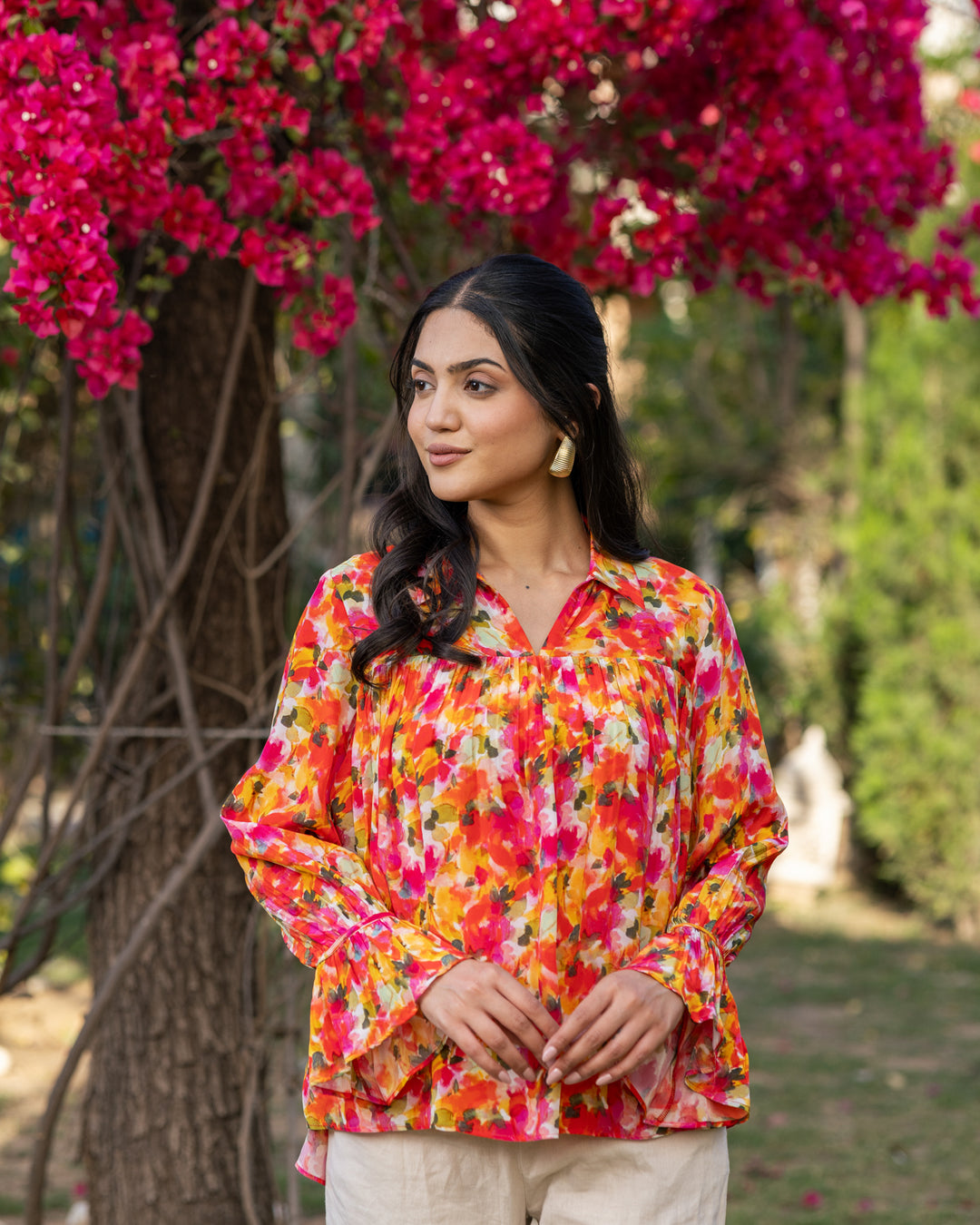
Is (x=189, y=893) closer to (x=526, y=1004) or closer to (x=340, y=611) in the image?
(x=340, y=611)

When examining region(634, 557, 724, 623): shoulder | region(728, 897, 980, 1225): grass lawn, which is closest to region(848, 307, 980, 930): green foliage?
region(728, 897, 980, 1225): grass lawn

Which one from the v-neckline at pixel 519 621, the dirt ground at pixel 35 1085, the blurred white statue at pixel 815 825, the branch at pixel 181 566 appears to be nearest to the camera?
the v-neckline at pixel 519 621

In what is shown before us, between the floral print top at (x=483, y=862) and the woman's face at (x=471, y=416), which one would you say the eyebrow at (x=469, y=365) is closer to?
the woman's face at (x=471, y=416)

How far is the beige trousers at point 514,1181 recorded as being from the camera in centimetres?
155

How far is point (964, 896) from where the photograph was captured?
6.79 meters

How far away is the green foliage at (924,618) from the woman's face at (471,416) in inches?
217

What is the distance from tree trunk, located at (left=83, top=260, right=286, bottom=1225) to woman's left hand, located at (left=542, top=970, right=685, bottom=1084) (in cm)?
143

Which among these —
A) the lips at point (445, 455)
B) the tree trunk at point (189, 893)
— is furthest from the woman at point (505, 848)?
Answer: the tree trunk at point (189, 893)

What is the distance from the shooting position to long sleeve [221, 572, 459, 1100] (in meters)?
1.51

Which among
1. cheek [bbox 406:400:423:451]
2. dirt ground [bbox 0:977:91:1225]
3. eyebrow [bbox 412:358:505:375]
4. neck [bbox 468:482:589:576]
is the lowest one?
dirt ground [bbox 0:977:91:1225]

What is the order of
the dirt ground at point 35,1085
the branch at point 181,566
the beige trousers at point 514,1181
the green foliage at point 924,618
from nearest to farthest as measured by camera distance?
the beige trousers at point 514,1181
the branch at point 181,566
the dirt ground at point 35,1085
the green foliage at point 924,618

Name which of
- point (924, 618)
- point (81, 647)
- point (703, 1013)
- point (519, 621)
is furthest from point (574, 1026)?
point (924, 618)

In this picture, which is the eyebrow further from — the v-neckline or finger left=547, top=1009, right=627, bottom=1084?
finger left=547, top=1009, right=627, bottom=1084

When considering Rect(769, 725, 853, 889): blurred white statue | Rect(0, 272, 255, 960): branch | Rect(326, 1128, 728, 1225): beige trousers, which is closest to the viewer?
Rect(326, 1128, 728, 1225): beige trousers
